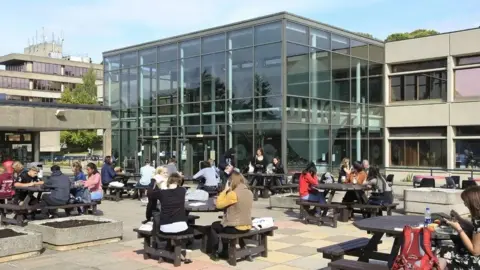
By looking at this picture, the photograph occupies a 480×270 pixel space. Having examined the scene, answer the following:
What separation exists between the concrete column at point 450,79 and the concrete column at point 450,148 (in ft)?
5.32

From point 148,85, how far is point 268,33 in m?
8.63

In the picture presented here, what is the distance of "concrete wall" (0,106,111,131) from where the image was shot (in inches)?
879

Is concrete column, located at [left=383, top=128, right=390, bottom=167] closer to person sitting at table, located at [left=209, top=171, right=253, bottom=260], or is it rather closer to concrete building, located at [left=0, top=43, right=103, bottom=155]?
person sitting at table, located at [left=209, top=171, right=253, bottom=260]

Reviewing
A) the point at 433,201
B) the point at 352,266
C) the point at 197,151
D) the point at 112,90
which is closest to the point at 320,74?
the point at 197,151

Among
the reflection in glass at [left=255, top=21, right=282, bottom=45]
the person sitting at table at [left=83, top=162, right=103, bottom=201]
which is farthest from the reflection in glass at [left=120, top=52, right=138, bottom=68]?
the person sitting at table at [left=83, top=162, right=103, bottom=201]

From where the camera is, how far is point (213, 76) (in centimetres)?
2495

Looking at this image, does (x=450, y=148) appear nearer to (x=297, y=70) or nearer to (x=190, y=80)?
(x=297, y=70)

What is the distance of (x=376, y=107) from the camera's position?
28.4 metres

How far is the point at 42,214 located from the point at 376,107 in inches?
800

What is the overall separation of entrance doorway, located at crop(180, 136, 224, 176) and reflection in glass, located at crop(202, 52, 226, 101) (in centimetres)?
214

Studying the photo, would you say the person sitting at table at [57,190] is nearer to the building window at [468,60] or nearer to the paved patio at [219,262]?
the paved patio at [219,262]

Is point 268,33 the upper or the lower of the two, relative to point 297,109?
upper

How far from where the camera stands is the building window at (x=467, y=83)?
84.7ft

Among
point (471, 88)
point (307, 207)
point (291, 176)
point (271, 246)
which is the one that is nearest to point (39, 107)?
point (291, 176)
